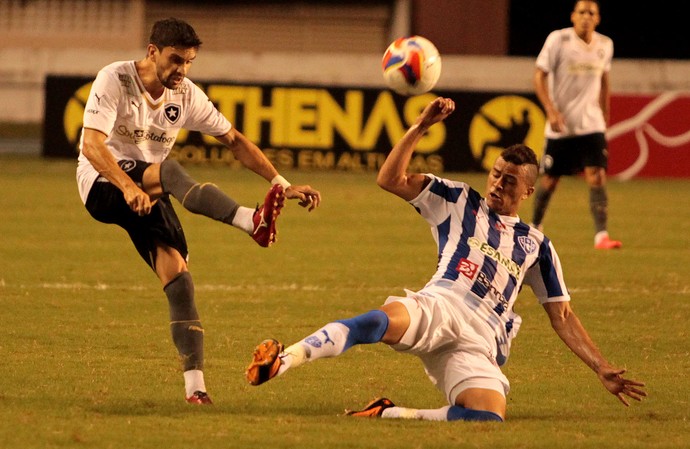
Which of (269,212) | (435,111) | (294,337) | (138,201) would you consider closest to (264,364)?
(269,212)

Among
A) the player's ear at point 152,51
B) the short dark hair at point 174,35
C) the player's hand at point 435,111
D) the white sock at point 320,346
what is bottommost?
the white sock at point 320,346

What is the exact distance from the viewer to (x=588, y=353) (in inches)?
234

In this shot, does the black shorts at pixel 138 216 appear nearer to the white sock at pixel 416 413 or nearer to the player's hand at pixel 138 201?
the player's hand at pixel 138 201

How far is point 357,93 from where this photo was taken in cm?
2012

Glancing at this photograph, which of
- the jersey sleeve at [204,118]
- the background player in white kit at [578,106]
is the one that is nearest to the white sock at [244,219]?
the jersey sleeve at [204,118]

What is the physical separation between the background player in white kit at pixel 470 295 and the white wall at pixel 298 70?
19.6m

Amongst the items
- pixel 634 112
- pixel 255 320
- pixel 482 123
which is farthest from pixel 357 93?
pixel 255 320

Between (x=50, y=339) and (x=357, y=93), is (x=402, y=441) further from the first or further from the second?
(x=357, y=93)

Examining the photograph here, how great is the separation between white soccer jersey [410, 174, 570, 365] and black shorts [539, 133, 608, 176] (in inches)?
258

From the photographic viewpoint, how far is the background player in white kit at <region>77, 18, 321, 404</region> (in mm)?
5691

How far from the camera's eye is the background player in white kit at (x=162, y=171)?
5691 mm

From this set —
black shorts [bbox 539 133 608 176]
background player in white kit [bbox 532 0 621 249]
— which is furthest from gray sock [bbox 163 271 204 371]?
black shorts [bbox 539 133 608 176]

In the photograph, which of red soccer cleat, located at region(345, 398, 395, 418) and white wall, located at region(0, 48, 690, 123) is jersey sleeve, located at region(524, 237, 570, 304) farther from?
white wall, located at region(0, 48, 690, 123)

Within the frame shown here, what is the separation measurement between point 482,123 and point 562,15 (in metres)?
13.4
